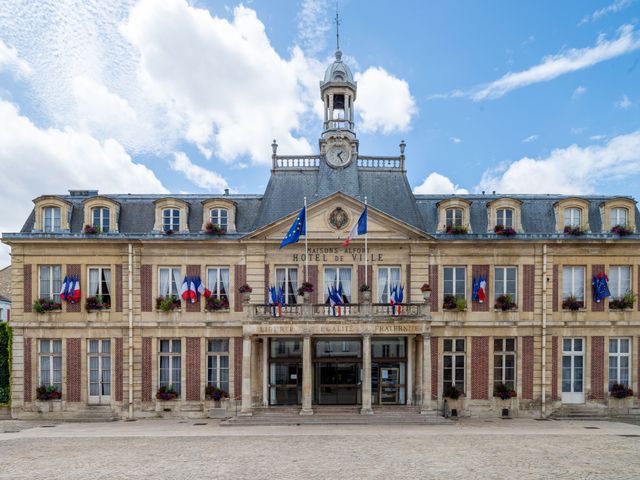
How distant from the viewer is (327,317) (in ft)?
80.4

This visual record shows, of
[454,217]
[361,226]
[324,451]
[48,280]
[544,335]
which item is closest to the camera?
[324,451]

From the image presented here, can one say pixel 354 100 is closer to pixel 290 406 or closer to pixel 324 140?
pixel 324 140

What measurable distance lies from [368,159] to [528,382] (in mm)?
15009

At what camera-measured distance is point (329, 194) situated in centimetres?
2762

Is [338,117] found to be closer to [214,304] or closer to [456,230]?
[456,230]

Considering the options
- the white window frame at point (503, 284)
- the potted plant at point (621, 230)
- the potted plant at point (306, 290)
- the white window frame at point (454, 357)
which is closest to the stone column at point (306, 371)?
the potted plant at point (306, 290)

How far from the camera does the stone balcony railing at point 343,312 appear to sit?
80.5 ft

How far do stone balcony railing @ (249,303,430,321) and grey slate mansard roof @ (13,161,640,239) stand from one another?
4.61m

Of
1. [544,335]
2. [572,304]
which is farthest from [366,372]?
[572,304]

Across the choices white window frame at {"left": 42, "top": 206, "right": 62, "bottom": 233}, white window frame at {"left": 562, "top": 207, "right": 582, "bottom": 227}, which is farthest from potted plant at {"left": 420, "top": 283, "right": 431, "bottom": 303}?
white window frame at {"left": 42, "top": 206, "right": 62, "bottom": 233}

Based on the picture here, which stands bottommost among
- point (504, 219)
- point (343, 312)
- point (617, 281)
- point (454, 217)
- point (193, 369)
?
point (193, 369)

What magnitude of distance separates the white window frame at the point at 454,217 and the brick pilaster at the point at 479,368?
242 inches

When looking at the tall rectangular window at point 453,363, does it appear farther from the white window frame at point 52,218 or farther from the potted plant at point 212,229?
the white window frame at point 52,218

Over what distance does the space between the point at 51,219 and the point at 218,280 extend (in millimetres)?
9596
